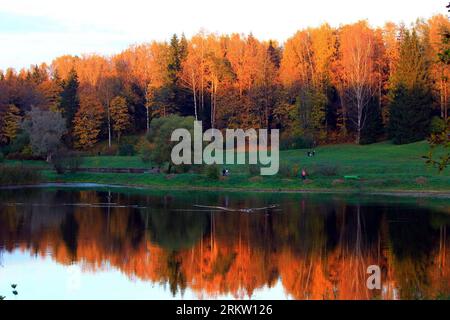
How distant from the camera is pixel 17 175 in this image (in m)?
52.4

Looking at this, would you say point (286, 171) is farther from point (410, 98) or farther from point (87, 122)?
point (87, 122)

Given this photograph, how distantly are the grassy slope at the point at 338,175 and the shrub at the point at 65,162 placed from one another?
96 centimetres

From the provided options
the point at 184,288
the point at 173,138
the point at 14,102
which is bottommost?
the point at 184,288

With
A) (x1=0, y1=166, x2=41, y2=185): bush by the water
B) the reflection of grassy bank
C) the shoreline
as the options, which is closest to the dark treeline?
(x1=0, y1=166, x2=41, y2=185): bush by the water

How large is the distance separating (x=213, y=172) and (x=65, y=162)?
616 inches

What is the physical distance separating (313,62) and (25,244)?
55688mm

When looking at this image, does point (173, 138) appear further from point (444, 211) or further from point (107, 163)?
point (444, 211)

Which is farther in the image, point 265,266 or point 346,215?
point 346,215

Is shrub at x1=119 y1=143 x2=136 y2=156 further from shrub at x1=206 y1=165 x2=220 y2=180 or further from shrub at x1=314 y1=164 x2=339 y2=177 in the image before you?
shrub at x1=314 y1=164 x2=339 y2=177

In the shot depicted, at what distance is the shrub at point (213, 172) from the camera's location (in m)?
48.5

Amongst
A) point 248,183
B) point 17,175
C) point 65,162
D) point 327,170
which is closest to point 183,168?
point 248,183

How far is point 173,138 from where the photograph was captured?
50250mm

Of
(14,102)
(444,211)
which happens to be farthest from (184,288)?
(14,102)

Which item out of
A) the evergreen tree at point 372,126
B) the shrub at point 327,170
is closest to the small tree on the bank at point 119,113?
the evergreen tree at point 372,126
